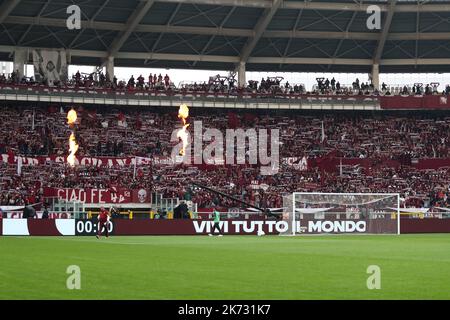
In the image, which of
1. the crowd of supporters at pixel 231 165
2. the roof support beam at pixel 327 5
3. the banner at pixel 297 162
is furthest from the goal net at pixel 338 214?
the roof support beam at pixel 327 5

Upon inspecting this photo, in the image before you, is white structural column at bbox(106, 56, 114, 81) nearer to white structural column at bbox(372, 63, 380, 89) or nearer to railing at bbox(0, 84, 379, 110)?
railing at bbox(0, 84, 379, 110)

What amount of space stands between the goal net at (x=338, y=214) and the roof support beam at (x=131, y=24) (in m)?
18.7

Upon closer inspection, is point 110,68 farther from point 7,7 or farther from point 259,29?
point 7,7

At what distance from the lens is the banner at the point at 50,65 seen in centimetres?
6700

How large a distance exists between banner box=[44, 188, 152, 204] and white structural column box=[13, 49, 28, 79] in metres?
15.6

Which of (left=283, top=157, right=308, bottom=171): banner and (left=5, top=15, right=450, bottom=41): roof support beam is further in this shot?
(left=283, top=157, right=308, bottom=171): banner

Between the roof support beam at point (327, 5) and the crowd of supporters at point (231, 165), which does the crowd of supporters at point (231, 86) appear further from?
the roof support beam at point (327, 5)

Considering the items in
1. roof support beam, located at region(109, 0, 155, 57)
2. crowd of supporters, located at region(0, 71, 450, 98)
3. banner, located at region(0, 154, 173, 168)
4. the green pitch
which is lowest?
the green pitch

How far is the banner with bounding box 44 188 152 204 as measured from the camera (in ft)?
181

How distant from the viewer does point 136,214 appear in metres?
56.1

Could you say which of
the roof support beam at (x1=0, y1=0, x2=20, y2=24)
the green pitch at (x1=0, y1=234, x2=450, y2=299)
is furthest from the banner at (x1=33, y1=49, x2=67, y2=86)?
the green pitch at (x1=0, y1=234, x2=450, y2=299)

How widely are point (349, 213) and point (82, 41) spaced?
28617 mm

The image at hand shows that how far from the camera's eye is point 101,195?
2228 inches
